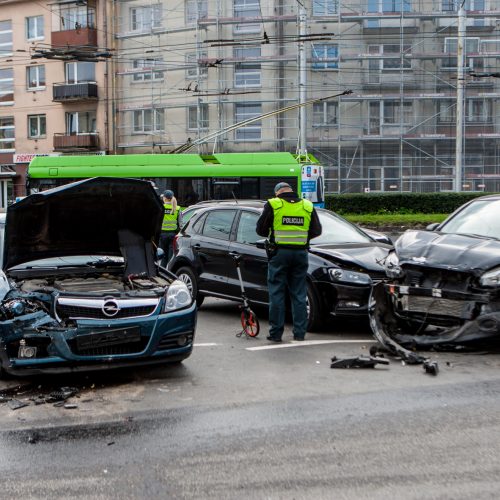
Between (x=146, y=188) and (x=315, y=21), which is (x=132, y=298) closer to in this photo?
(x=146, y=188)

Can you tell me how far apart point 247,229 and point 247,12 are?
105 feet

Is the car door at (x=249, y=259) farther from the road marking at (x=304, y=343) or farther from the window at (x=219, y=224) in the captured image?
the road marking at (x=304, y=343)

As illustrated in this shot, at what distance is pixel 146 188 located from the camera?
7.75 metres

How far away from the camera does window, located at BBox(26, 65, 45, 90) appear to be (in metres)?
47.4

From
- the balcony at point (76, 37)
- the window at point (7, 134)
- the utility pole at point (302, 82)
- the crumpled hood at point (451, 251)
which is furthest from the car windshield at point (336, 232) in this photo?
the window at point (7, 134)

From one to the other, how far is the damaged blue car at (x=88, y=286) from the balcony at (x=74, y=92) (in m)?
37.8

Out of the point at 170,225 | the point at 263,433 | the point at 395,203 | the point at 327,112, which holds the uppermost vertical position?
the point at 327,112

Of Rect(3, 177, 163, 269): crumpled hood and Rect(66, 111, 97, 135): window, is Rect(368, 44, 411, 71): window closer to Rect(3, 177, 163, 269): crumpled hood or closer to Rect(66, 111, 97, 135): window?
Rect(66, 111, 97, 135): window

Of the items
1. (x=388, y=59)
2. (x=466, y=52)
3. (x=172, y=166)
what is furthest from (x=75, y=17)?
(x=172, y=166)

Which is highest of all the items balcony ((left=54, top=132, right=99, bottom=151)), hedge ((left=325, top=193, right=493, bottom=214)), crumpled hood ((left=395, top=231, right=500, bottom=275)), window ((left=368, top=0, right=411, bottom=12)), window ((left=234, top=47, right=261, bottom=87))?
window ((left=368, top=0, right=411, bottom=12))

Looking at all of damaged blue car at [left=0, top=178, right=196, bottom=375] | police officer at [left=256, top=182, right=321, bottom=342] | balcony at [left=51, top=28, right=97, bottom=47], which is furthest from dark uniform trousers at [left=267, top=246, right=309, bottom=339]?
balcony at [left=51, top=28, right=97, bottom=47]

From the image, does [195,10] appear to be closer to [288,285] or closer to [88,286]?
[288,285]

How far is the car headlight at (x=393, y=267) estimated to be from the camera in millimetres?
7867

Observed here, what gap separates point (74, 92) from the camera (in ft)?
147
